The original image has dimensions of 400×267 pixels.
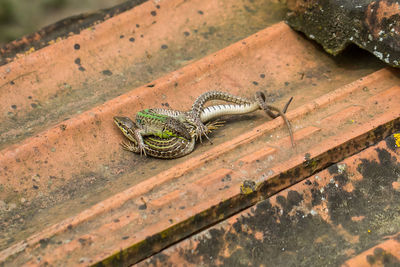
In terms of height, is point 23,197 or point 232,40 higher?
A: point 232,40

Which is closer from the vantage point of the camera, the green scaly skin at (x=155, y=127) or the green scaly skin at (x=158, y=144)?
the green scaly skin at (x=158, y=144)

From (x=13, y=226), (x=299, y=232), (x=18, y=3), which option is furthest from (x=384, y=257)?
(x=18, y=3)

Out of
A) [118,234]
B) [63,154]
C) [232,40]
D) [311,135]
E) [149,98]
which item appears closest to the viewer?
[118,234]

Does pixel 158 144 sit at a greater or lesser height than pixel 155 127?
lesser

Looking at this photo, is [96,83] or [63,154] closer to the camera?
[63,154]

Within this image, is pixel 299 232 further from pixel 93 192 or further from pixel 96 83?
pixel 96 83

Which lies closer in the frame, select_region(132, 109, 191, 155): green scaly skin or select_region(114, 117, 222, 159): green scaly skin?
select_region(114, 117, 222, 159): green scaly skin

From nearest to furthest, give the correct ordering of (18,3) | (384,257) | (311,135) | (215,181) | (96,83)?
(384,257) < (215,181) < (311,135) < (96,83) < (18,3)

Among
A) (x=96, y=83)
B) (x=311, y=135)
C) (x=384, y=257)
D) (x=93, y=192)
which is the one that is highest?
(x=96, y=83)
